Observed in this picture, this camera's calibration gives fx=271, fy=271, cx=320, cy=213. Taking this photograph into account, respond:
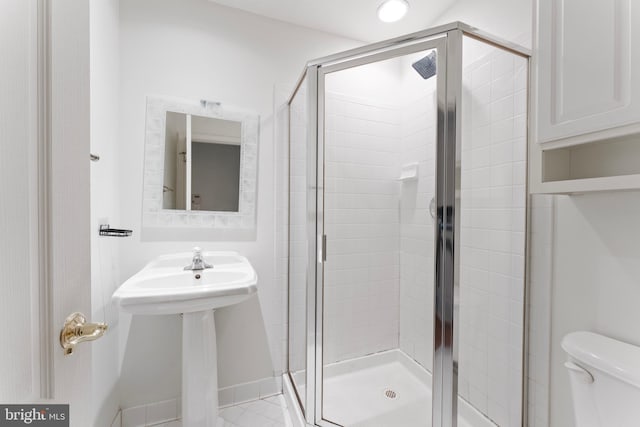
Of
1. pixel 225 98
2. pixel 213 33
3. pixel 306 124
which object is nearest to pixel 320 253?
pixel 306 124

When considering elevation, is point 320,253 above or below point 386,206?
below

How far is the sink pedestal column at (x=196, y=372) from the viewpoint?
49.4 inches

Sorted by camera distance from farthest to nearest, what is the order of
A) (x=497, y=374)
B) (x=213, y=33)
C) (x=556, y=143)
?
(x=213, y=33) → (x=497, y=374) → (x=556, y=143)

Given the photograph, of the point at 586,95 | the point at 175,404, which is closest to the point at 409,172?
the point at 586,95

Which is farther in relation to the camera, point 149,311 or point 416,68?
point 416,68

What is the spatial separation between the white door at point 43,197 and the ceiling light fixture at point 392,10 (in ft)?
5.23

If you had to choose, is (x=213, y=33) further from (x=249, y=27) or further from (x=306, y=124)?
(x=306, y=124)

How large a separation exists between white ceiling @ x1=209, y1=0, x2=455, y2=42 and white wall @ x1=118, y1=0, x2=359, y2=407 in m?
0.05

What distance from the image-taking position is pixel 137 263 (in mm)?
1468

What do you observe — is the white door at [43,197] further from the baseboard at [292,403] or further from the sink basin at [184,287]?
the baseboard at [292,403]

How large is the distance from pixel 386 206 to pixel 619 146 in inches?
39.4

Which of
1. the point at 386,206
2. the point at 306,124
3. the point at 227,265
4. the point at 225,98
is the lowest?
the point at 227,265

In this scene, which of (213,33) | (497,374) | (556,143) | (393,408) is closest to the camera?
(556,143)

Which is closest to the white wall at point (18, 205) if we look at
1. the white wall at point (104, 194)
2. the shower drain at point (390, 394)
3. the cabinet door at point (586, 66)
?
the white wall at point (104, 194)
